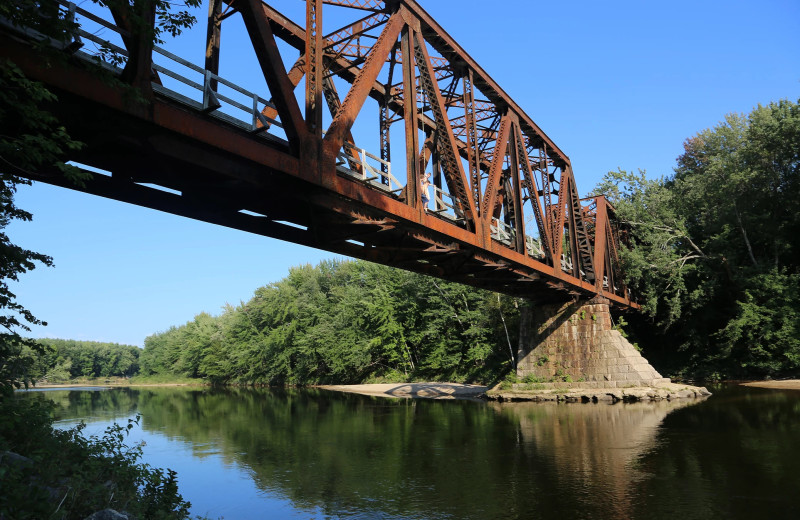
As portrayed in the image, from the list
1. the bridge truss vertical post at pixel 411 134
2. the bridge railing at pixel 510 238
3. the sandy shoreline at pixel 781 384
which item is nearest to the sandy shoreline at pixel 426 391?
the bridge railing at pixel 510 238

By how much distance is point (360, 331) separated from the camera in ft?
196

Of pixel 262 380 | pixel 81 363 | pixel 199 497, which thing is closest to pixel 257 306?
pixel 262 380

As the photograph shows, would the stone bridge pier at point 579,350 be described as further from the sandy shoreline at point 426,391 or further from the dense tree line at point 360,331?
the dense tree line at point 360,331

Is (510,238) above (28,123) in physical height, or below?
above

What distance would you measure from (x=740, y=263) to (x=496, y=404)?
2450 centimetres

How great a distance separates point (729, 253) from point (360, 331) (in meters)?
36.1

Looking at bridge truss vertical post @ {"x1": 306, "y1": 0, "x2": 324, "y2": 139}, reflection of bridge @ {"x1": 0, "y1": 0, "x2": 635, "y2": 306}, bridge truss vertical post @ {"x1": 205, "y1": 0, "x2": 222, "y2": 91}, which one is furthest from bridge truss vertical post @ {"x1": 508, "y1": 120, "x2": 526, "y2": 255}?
bridge truss vertical post @ {"x1": 205, "y1": 0, "x2": 222, "y2": 91}

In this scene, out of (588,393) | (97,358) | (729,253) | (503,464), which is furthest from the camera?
(97,358)

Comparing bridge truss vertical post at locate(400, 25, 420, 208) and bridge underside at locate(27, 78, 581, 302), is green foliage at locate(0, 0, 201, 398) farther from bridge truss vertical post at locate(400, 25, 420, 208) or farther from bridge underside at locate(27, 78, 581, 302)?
bridge truss vertical post at locate(400, 25, 420, 208)

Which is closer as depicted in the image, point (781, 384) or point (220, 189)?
point (220, 189)

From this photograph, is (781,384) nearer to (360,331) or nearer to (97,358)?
(360,331)

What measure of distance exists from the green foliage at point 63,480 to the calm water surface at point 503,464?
8.24ft

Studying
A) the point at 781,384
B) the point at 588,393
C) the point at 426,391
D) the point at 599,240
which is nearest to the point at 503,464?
the point at 588,393

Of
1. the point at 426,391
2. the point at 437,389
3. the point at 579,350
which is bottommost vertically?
the point at 426,391
